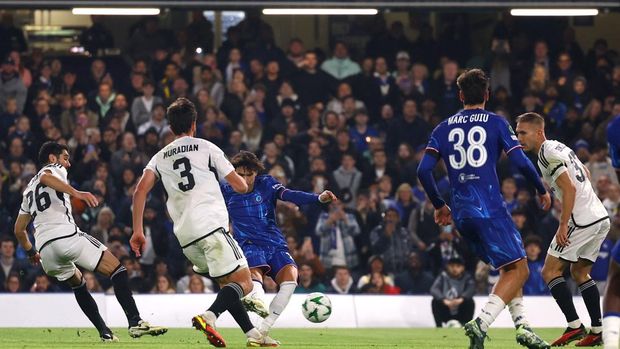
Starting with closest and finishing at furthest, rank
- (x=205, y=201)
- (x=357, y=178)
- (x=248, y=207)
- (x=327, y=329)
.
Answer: (x=205, y=201), (x=248, y=207), (x=327, y=329), (x=357, y=178)

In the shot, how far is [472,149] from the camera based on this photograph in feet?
38.8

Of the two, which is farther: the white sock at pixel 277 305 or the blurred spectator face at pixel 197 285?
the blurred spectator face at pixel 197 285

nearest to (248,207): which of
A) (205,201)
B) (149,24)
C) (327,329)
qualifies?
(205,201)

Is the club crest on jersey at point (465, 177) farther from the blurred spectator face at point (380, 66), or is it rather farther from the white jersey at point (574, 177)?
the blurred spectator face at point (380, 66)

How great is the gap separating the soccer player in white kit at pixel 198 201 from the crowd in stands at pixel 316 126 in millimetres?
8977

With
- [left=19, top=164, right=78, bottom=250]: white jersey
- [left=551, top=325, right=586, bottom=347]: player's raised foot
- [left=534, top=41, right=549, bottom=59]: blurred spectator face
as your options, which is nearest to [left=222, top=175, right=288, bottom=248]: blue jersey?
[left=19, top=164, right=78, bottom=250]: white jersey

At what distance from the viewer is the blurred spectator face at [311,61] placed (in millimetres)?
25750

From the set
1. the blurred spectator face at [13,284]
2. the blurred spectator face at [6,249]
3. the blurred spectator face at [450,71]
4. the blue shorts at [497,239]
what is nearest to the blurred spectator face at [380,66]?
the blurred spectator face at [450,71]

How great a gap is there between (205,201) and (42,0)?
11995 millimetres

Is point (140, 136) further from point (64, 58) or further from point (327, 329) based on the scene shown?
point (327, 329)

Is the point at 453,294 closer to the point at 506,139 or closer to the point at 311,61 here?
the point at 311,61

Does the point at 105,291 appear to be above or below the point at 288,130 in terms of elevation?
below

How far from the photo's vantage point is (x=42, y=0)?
76.4ft

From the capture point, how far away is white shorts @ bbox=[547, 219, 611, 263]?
14.1 m
